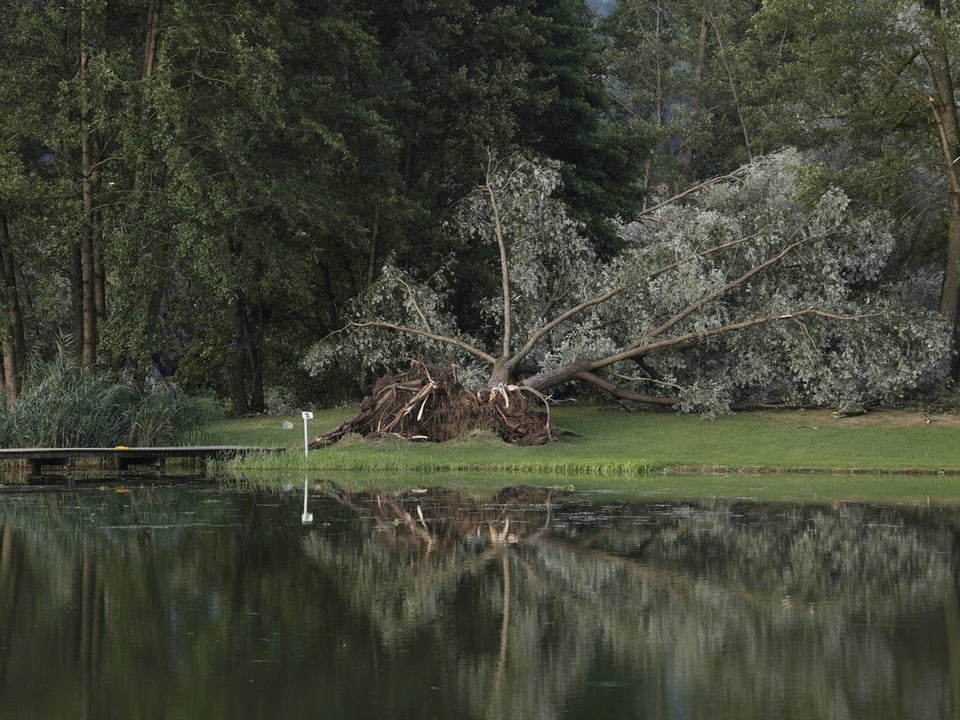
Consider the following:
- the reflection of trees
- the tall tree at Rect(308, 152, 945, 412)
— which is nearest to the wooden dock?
the tall tree at Rect(308, 152, 945, 412)

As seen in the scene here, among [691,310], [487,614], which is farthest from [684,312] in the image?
[487,614]

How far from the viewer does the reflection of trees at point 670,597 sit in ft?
29.9

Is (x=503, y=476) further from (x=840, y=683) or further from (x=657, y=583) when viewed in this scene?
(x=840, y=683)

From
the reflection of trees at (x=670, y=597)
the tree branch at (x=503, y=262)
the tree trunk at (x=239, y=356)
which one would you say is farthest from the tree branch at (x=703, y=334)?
the reflection of trees at (x=670, y=597)

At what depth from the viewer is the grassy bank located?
24.5 meters

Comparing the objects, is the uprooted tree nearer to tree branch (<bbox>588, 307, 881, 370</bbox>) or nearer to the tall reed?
tree branch (<bbox>588, 307, 881, 370</bbox>)

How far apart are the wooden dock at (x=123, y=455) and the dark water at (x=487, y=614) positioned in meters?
7.64

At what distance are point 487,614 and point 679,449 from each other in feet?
50.7

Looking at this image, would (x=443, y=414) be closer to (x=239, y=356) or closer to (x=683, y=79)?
(x=239, y=356)

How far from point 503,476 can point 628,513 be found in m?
6.03

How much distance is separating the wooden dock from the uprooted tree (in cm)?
254

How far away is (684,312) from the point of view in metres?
30.4

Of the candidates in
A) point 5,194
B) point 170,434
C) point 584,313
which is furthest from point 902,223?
point 5,194

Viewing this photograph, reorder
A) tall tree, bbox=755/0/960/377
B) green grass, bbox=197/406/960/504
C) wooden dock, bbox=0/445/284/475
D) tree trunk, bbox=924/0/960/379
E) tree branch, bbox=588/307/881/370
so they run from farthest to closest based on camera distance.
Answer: tree trunk, bbox=924/0/960/379
tall tree, bbox=755/0/960/377
tree branch, bbox=588/307/881/370
wooden dock, bbox=0/445/284/475
green grass, bbox=197/406/960/504
